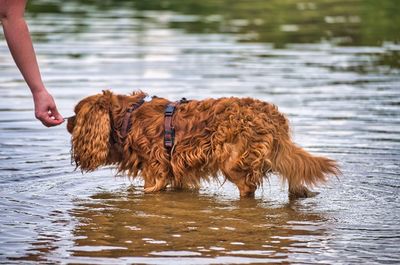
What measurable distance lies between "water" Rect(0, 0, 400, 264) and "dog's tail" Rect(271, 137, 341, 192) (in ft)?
0.65

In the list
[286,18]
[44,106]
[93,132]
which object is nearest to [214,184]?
[93,132]

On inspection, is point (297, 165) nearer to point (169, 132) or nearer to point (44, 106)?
point (169, 132)

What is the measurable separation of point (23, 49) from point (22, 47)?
2 centimetres

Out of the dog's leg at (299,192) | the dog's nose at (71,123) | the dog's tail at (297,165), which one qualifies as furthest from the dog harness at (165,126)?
the dog's leg at (299,192)

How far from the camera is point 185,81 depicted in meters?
16.1

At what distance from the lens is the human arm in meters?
7.79

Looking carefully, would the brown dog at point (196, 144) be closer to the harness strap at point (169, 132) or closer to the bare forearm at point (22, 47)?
the harness strap at point (169, 132)

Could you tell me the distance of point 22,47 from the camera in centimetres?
793

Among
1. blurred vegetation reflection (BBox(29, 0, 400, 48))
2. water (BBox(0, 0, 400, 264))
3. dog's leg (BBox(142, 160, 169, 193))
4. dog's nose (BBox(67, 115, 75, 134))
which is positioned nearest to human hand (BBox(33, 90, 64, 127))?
water (BBox(0, 0, 400, 264))

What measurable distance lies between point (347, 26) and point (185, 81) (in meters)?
7.99

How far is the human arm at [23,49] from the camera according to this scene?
25.6 ft

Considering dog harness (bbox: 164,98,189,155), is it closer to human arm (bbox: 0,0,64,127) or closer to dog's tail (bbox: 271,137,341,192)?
dog's tail (bbox: 271,137,341,192)

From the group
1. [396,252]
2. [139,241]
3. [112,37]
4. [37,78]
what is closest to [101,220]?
[139,241]

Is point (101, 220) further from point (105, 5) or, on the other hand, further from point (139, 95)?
point (105, 5)
